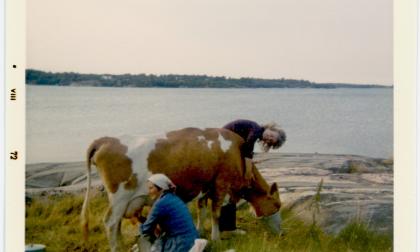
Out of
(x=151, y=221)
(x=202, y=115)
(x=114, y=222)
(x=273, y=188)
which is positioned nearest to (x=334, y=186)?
(x=273, y=188)

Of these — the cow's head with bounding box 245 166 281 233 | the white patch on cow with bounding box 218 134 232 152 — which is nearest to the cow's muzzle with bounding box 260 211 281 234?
the cow's head with bounding box 245 166 281 233

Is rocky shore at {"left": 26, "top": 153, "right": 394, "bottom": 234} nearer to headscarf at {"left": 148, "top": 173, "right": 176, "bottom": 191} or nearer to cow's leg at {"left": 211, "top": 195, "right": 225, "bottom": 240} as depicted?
cow's leg at {"left": 211, "top": 195, "right": 225, "bottom": 240}

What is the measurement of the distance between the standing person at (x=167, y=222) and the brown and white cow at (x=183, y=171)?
107mm

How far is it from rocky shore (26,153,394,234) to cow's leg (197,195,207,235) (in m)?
0.43

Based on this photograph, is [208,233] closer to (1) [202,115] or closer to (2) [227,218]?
(2) [227,218]

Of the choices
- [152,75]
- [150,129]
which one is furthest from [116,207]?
[152,75]

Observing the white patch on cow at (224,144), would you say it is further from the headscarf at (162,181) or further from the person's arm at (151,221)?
the person's arm at (151,221)

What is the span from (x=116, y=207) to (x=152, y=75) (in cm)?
89

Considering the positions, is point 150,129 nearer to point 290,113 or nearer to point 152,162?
point 152,162

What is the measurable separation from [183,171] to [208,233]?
437mm

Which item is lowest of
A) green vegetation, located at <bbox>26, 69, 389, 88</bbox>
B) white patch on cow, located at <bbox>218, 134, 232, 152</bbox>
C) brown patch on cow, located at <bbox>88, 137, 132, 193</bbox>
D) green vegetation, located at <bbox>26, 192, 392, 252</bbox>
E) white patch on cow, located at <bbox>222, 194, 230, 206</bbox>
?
green vegetation, located at <bbox>26, 192, 392, 252</bbox>

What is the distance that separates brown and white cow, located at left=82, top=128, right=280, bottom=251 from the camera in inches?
173

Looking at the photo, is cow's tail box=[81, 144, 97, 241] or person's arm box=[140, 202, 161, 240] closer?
person's arm box=[140, 202, 161, 240]

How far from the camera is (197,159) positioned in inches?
177
